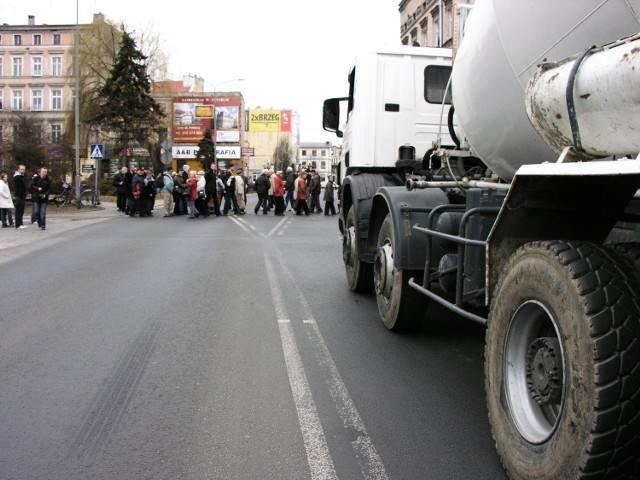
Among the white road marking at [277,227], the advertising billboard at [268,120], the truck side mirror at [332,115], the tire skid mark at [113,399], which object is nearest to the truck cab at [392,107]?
the truck side mirror at [332,115]

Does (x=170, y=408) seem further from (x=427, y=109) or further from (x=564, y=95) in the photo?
(x=427, y=109)

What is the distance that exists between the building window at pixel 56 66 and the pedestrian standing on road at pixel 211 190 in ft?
236

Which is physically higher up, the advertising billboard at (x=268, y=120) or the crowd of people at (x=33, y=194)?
the advertising billboard at (x=268, y=120)

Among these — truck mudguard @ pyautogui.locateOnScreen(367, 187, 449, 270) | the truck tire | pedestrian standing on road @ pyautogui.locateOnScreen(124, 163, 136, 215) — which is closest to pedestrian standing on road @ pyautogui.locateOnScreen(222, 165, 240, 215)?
pedestrian standing on road @ pyautogui.locateOnScreen(124, 163, 136, 215)

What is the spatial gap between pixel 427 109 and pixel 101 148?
21.2m

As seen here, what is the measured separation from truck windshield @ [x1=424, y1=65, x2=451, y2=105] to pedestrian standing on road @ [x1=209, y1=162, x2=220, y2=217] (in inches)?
611

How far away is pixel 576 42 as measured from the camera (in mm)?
3133

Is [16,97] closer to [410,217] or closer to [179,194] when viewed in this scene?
[179,194]

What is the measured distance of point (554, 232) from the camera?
3.12 metres

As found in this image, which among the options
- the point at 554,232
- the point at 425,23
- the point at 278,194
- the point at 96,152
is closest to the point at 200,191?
the point at 278,194

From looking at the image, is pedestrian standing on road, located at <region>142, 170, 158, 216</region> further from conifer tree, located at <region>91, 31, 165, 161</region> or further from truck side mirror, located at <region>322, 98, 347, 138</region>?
conifer tree, located at <region>91, 31, 165, 161</region>

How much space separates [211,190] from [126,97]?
2410 centimetres

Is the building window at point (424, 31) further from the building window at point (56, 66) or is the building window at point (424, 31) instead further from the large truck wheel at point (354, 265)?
the building window at point (56, 66)

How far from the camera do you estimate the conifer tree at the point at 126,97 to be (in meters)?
43.3
